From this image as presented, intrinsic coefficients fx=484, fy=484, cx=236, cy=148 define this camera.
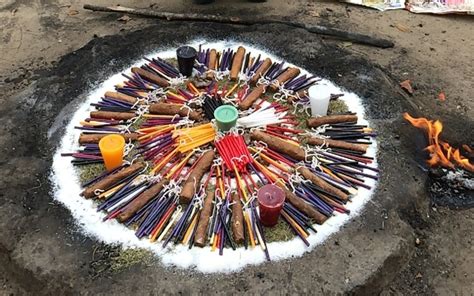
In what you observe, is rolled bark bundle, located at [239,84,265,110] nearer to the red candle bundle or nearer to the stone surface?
the red candle bundle

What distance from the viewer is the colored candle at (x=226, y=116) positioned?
4.43 meters

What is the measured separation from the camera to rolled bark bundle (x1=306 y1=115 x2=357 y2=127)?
4.66 meters

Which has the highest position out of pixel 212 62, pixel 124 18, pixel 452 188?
pixel 212 62

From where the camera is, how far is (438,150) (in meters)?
4.56

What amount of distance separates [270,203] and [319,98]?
1.49 m

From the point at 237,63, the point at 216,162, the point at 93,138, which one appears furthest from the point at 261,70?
the point at 93,138

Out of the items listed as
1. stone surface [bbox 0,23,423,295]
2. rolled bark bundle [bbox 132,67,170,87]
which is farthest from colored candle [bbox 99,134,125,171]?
rolled bark bundle [bbox 132,67,170,87]

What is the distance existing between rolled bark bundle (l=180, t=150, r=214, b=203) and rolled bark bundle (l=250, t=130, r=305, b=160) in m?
0.47

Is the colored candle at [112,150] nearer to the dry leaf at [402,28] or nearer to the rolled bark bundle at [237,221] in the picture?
the rolled bark bundle at [237,221]

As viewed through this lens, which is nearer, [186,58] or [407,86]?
[186,58]

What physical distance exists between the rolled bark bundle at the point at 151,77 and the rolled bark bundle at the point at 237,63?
717 mm

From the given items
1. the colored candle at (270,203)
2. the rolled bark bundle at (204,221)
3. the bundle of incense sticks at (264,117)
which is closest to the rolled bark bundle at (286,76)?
the bundle of incense sticks at (264,117)

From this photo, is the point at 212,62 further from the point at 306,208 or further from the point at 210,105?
the point at 306,208

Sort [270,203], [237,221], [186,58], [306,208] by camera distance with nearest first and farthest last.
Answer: [270,203] < [237,221] < [306,208] < [186,58]
